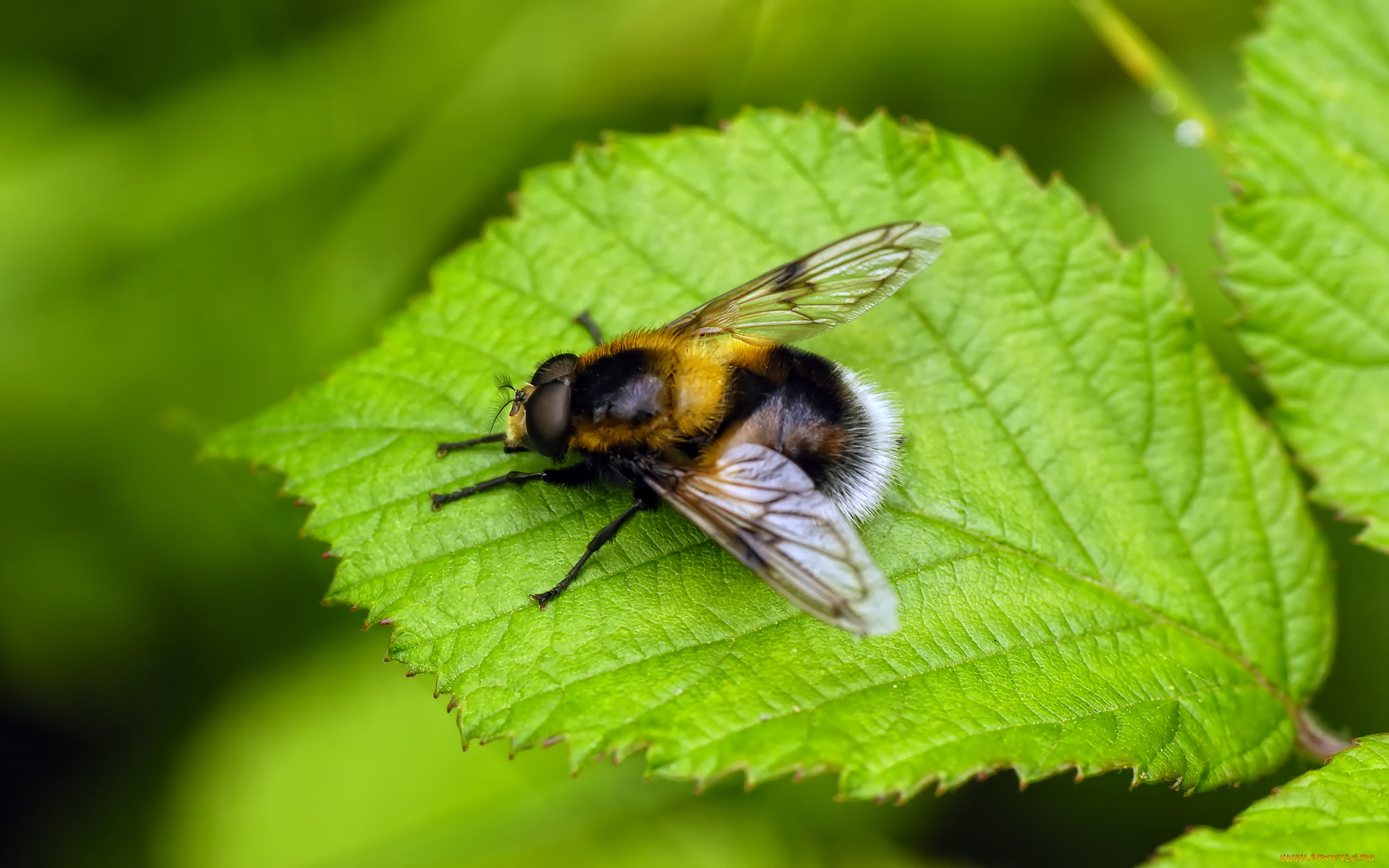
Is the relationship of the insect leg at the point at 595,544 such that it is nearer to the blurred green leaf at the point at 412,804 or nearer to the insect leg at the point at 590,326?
the insect leg at the point at 590,326

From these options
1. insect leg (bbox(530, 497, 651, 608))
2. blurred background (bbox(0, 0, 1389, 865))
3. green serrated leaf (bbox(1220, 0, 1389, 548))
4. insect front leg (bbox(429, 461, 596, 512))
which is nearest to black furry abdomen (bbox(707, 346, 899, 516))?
insect leg (bbox(530, 497, 651, 608))

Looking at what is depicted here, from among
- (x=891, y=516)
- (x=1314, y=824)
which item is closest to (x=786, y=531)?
(x=891, y=516)

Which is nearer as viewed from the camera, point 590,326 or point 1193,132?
point 590,326

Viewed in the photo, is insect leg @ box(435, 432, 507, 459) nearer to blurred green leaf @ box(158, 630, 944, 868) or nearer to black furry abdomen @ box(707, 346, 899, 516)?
black furry abdomen @ box(707, 346, 899, 516)

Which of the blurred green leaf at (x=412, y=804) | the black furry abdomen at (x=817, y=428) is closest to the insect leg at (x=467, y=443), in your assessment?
the black furry abdomen at (x=817, y=428)

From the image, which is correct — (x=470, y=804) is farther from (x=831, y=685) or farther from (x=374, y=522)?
(x=831, y=685)

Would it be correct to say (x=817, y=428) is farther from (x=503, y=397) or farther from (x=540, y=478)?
(x=503, y=397)

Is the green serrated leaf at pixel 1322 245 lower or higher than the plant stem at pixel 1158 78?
lower
